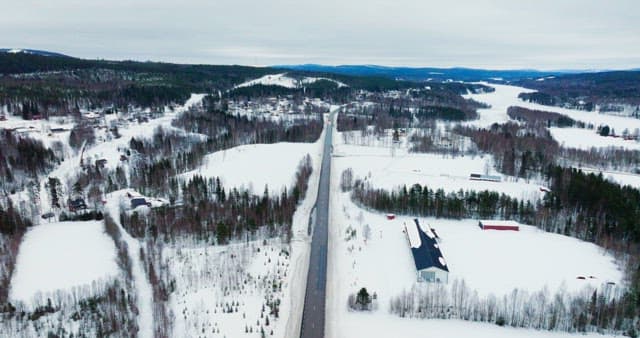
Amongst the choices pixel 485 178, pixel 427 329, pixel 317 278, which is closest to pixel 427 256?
pixel 427 329

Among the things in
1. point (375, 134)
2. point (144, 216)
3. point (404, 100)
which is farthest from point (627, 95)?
point (144, 216)

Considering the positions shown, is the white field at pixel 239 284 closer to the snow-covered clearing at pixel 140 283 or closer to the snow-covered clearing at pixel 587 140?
the snow-covered clearing at pixel 140 283

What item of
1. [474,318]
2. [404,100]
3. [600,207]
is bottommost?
[474,318]

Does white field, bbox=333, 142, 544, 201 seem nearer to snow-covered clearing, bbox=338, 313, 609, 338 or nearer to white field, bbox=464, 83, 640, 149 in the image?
snow-covered clearing, bbox=338, 313, 609, 338

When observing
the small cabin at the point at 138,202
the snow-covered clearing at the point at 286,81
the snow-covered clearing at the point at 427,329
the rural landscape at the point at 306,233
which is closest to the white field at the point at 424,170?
the rural landscape at the point at 306,233

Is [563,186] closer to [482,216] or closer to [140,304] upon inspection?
[482,216]

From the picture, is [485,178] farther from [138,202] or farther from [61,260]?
[61,260]

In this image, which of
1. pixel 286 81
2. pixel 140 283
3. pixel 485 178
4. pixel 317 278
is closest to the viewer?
pixel 140 283
